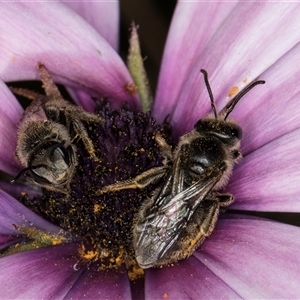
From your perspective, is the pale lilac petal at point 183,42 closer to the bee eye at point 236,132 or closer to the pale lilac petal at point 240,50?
the pale lilac petal at point 240,50

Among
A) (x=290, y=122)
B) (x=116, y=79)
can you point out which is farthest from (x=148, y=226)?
(x=116, y=79)

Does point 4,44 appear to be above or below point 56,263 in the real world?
above

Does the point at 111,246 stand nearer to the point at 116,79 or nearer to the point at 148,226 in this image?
the point at 148,226

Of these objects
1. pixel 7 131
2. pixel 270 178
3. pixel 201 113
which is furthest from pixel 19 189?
pixel 270 178

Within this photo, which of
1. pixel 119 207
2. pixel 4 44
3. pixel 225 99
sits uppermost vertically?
pixel 225 99

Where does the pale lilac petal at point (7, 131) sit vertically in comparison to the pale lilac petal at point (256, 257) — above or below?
below

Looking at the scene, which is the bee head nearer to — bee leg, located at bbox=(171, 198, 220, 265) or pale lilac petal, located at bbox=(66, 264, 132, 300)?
bee leg, located at bbox=(171, 198, 220, 265)

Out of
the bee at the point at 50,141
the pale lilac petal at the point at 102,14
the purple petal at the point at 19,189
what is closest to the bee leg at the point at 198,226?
the bee at the point at 50,141
